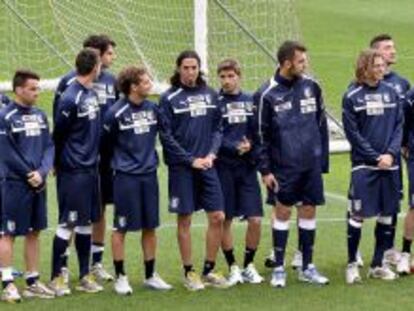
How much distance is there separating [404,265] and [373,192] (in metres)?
0.76

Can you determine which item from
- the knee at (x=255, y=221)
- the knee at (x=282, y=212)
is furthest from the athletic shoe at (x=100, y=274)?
the knee at (x=282, y=212)

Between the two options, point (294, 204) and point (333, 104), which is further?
point (333, 104)

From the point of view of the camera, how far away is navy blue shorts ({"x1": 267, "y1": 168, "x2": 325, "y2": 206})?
10.9 meters

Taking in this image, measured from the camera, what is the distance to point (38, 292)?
10.6m

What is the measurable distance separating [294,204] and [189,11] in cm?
1230

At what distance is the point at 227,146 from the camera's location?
11.1 meters

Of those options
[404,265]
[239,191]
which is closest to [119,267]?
[239,191]

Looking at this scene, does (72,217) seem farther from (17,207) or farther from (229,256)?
(229,256)

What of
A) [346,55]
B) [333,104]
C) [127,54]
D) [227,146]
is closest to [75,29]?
[127,54]

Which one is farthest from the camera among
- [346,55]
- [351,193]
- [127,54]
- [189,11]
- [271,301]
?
[346,55]

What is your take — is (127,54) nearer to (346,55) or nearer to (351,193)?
(346,55)

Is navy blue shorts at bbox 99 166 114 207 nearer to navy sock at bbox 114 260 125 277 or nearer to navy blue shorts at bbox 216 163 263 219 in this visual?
navy sock at bbox 114 260 125 277

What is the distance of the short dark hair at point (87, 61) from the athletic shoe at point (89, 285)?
5.45ft

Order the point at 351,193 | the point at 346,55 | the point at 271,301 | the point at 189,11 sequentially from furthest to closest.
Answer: the point at 346,55
the point at 189,11
the point at 351,193
the point at 271,301
